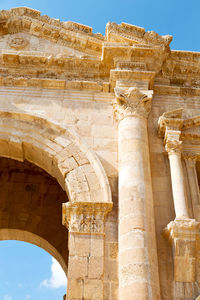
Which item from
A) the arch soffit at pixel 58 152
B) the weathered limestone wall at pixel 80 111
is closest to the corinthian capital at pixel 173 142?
the weathered limestone wall at pixel 80 111

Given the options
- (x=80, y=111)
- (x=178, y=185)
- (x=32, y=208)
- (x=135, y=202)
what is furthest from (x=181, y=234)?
(x=32, y=208)

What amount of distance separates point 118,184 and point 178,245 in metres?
1.68

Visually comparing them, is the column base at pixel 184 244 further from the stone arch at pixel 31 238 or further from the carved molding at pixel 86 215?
the stone arch at pixel 31 238

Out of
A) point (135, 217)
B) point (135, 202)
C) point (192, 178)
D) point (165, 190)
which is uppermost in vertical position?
point (192, 178)

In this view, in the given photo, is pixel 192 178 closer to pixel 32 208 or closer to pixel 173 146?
pixel 173 146

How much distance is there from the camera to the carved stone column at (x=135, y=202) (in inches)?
227

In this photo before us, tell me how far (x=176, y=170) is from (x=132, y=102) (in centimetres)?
196

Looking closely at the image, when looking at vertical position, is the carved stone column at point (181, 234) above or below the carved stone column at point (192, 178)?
below

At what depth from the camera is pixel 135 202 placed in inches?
260

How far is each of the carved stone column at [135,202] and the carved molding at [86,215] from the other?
0.35 meters

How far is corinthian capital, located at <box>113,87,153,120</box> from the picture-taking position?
8102mm

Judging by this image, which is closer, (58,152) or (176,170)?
(176,170)

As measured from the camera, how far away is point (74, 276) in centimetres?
598

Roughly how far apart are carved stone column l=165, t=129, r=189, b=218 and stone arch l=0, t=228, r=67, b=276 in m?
5.64
